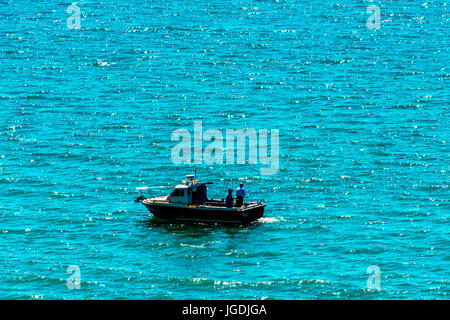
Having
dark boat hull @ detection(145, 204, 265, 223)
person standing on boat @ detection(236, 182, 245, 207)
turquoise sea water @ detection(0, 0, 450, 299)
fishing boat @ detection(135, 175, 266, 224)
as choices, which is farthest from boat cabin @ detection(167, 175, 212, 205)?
person standing on boat @ detection(236, 182, 245, 207)

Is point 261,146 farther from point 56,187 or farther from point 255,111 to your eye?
point 56,187

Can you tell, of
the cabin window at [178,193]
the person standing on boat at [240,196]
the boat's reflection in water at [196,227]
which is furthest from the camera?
the cabin window at [178,193]

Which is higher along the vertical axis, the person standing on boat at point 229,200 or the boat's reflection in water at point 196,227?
the person standing on boat at point 229,200

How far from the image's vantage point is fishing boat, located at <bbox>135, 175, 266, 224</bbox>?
242 feet

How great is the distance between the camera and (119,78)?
382 feet

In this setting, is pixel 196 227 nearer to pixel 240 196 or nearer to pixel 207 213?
pixel 207 213

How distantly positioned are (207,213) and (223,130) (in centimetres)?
2268

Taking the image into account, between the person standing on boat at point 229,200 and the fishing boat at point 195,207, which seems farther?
the fishing boat at point 195,207

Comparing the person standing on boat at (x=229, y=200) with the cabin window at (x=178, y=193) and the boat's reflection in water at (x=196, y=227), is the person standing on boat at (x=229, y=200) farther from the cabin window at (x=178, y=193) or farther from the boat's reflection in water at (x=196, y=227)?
the cabin window at (x=178, y=193)

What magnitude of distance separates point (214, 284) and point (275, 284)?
359 cm

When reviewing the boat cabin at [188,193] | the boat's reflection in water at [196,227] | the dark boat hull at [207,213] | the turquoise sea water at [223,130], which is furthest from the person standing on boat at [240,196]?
the boat cabin at [188,193]

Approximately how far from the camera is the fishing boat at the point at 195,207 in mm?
73875

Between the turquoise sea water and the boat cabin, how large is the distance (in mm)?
1993
